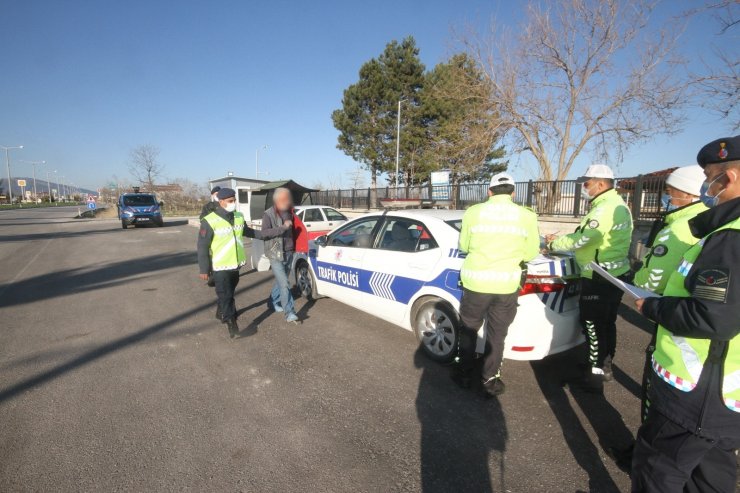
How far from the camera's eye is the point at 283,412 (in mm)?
2984

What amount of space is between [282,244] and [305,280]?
1.32m

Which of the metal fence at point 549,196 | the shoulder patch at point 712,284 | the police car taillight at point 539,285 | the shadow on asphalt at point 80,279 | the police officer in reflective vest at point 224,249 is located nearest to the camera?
the shoulder patch at point 712,284

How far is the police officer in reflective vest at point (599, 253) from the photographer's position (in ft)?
10.0

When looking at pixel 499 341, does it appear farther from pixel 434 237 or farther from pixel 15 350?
pixel 15 350

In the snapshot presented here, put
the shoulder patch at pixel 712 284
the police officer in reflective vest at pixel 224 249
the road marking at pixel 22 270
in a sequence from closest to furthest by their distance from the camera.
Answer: the shoulder patch at pixel 712 284
the police officer in reflective vest at pixel 224 249
the road marking at pixel 22 270

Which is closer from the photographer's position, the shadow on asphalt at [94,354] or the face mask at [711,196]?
the face mask at [711,196]

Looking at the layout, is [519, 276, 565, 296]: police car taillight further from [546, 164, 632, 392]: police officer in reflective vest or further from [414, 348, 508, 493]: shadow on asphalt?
[414, 348, 508, 493]: shadow on asphalt

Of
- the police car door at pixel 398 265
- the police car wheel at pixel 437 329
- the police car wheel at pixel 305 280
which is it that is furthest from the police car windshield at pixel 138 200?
the police car wheel at pixel 437 329

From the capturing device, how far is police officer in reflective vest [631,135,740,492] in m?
1.32

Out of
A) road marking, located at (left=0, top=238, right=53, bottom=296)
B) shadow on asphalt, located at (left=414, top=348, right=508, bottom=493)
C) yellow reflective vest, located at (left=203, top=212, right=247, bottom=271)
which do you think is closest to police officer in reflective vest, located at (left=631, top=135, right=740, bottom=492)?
shadow on asphalt, located at (left=414, top=348, right=508, bottom=493)

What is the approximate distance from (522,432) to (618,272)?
156cm

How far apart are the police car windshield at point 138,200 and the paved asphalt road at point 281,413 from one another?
18.4 m

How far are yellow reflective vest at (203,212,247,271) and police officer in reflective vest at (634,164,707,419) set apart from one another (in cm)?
384

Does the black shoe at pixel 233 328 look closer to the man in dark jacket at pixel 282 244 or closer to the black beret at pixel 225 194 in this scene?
the man in dark jacket at pixel 282 244
